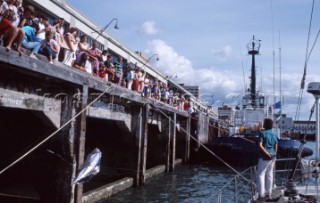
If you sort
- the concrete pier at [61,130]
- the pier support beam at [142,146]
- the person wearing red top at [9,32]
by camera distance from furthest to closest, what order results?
the pier support beam at [142,146] < the concrete pier at [61,130] < the person wearing red top at [9,32]

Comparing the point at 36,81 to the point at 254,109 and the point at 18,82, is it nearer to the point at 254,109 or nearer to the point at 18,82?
the point at 18,82

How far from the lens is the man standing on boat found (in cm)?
849

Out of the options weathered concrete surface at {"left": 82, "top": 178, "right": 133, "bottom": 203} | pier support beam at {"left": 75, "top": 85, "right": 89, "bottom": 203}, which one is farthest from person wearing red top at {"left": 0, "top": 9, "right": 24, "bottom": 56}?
weathered concrete surface at {"left": 82, "top": 178, "right": 133, "bottom": 203}

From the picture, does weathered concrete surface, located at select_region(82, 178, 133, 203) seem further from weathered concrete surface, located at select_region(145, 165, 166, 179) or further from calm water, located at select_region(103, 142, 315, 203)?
weathered concrete surface, located at select_region(145, 165, 166, 179)

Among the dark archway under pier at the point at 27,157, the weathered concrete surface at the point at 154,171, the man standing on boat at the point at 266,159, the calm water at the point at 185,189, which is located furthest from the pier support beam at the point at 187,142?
the man standing on boat at the point at 266,159

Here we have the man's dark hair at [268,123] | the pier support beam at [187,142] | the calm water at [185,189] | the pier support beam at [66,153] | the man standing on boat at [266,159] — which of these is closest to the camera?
the man standing on boat at [266,159]

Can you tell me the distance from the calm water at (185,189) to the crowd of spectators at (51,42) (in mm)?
4663

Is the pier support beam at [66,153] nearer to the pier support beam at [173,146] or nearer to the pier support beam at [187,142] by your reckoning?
the pier support beam at [173,146]

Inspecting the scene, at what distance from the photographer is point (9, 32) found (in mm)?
8055

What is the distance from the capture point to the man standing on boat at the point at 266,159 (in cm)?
849

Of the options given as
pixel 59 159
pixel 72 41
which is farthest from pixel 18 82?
pixel 72 41

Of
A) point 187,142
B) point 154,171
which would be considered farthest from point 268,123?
point 187,142

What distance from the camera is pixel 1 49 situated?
768 cm

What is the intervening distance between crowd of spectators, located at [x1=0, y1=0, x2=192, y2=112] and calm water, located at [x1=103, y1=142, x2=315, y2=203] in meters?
4.66
